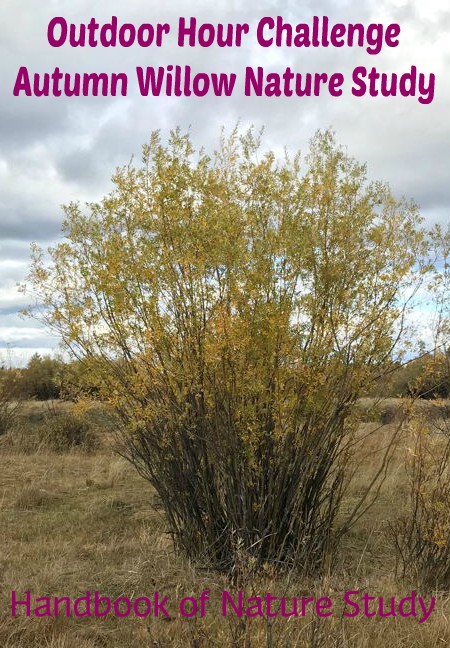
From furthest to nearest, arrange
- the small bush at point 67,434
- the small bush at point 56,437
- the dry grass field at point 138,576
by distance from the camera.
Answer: the small bush at point 67,434
the small bush at point 56,437
the dry grass field at point 138,576

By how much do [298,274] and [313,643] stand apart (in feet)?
9.01

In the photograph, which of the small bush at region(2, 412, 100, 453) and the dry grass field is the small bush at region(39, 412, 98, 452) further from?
the dry grass field

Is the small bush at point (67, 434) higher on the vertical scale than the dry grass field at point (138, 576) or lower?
higher

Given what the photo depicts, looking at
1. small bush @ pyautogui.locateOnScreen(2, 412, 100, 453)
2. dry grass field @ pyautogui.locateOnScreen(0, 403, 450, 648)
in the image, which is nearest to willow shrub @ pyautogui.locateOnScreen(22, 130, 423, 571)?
A: dry grass field @ pyautogui.locateOnScreen(0, 403, 450, 648)

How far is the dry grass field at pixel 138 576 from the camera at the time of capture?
3752 mm

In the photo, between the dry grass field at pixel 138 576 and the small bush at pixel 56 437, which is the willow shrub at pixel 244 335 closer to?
the dry grass field at pixel 138 576

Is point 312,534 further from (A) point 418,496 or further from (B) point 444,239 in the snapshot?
(B) point 444,239

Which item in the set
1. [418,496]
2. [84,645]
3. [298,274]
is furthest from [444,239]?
[84,645]

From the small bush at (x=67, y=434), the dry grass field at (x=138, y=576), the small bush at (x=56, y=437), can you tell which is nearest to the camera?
the dry grass field at (x=138, y=576)

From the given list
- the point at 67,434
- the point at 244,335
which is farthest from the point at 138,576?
the point at 67,434

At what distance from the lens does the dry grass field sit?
375 cm

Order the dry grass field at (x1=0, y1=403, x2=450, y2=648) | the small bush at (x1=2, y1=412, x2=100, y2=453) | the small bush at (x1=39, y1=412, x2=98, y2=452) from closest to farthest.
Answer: the dry grass field at (x1=0, y1=403, x2=450, y2=648) → the small bush at (x1=2, y1=412, x2=100, y2=453) → the small bush at (x1=39, y1=412, x2=98, y2=452)

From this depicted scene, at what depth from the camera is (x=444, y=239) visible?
564cm

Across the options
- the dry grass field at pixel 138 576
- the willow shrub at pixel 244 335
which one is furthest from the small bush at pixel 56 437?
the willow shrub at pixel 244 335
